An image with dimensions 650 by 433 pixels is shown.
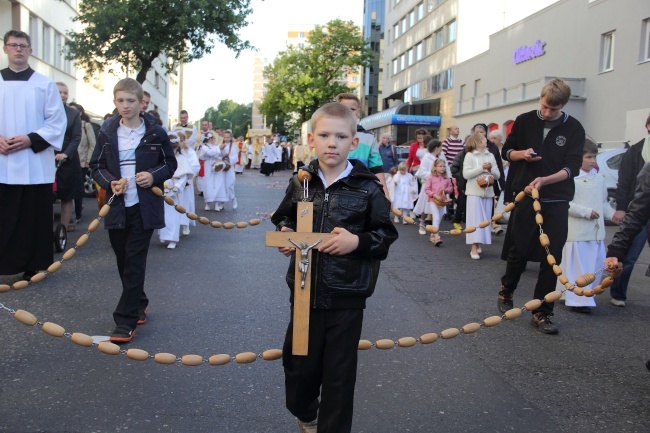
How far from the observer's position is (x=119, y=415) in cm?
397

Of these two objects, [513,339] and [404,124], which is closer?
[513,339]

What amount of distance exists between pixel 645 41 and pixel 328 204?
2545 centimetres

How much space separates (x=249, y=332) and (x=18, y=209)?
2801 mm

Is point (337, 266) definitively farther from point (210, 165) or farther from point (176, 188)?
point (210, 165)

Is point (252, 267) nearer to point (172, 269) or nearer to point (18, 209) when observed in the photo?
point (172, 269)

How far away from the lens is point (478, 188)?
10.5m

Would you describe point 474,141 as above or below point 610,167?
above

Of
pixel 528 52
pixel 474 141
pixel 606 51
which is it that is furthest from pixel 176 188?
pixel 528 52

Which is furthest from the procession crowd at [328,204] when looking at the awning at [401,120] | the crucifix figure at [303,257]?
the awning at [401,120]

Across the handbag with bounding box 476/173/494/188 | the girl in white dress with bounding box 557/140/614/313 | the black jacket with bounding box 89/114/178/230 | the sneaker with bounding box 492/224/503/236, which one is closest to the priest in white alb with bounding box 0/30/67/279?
the black jacket with bounding box 89/114/178/230

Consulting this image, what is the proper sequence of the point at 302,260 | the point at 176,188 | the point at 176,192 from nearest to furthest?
1. the point at 302,260
2. the point at 176,188
3. the point at 176,192

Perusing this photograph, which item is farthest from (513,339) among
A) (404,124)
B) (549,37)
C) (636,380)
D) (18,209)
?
(404,124)

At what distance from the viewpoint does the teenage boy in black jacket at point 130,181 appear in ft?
18.0

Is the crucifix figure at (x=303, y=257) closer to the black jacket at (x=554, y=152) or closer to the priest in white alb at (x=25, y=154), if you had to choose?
the black jacket at (x=554, y=152)
